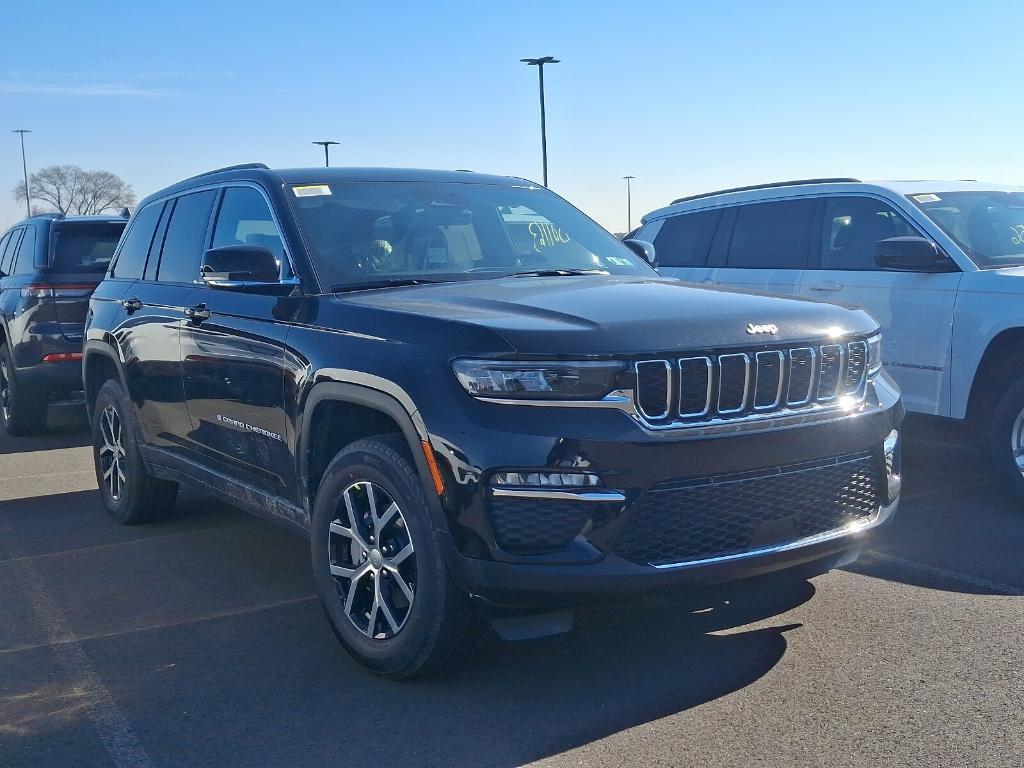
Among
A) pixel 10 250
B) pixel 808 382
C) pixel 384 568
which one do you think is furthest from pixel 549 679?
pixel 10 250

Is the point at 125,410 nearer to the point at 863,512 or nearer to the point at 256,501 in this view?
the point at 256,501

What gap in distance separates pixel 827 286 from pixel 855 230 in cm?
43

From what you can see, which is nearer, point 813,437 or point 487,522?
point 487,522

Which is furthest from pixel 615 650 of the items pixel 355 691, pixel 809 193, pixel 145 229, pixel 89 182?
pixel 89 182

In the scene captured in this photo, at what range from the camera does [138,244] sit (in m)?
6.68

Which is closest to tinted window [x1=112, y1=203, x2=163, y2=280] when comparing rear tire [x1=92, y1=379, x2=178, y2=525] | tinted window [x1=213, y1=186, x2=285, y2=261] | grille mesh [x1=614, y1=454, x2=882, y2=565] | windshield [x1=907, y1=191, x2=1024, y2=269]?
rear tire [x1=92, y1=379, x2=178, y2=525]

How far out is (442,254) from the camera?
5000mm

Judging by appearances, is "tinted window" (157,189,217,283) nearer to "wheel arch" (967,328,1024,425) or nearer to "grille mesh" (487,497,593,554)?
"grille mesh" (487,497,593,554)

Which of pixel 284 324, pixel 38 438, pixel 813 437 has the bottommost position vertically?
pixel 38 438

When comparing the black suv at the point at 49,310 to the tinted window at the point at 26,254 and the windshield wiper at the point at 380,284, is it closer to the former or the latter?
the tinted window at the point at 26,254

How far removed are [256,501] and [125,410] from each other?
1811 millimetres

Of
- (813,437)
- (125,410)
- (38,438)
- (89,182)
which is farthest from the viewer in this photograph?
(89,182)

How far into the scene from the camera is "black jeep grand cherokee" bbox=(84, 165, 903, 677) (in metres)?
3.50

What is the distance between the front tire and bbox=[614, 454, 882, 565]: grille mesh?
656mm
